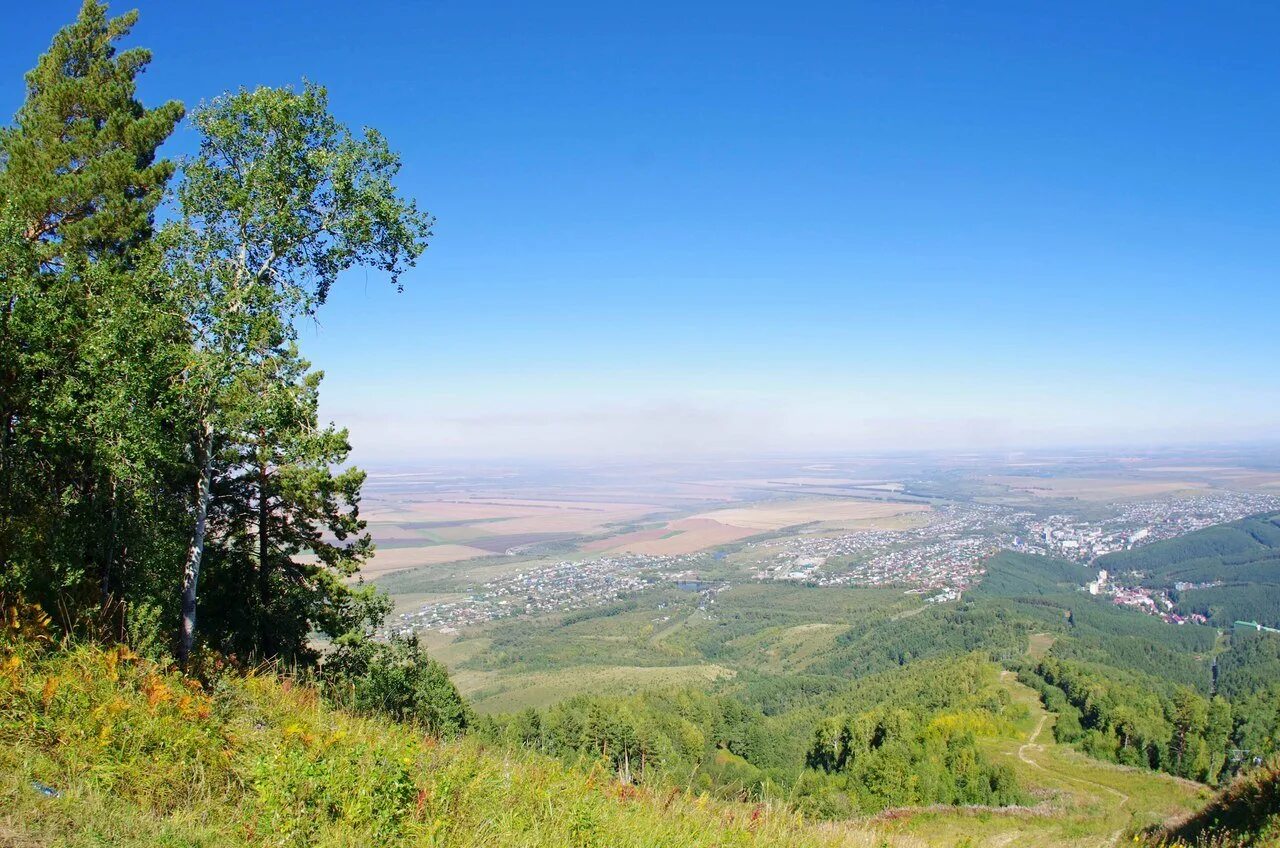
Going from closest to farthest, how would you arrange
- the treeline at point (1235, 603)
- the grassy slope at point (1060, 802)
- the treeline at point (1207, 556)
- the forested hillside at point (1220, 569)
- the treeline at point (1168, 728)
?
the grassy slope at point (1060, 802)
the treeline at point (1168, 728)
the treeline at point (1235, 603)
the forested hillside at point (1220, 569)
the treeline at point (1207, 556)

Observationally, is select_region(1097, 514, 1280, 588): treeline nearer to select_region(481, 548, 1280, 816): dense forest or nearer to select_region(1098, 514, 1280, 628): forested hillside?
select_region(1098, 514, 1280, 628): forested hillside

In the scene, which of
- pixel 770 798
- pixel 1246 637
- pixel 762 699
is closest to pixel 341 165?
pixel 770 798

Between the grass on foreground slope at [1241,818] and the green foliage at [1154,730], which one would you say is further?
the green foliage at [1154,730]

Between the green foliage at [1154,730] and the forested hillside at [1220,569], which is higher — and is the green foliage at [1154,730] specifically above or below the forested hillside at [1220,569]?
above

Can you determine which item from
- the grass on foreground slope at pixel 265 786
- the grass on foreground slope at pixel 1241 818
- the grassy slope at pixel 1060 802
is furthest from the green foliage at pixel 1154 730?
the grass on foreground slope at pixel 265 786

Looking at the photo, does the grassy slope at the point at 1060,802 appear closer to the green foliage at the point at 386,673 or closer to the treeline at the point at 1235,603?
the green foliage at the point at 386,673

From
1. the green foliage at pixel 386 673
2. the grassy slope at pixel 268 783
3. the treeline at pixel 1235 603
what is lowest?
the treeline at pixel 1235 603

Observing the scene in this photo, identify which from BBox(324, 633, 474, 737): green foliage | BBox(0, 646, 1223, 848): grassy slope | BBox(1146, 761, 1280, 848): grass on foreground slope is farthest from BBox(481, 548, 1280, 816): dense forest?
BBox(1146, 761, 1280, 848): grass on foreground slope
